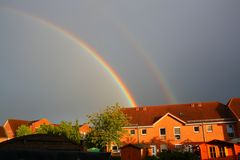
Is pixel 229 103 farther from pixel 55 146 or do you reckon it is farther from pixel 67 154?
pixel 67 154

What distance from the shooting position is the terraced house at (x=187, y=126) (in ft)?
173

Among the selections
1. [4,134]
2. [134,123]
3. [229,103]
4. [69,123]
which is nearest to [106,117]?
[69,123]

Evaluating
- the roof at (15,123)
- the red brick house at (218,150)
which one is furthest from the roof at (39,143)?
the roof at (15,123)

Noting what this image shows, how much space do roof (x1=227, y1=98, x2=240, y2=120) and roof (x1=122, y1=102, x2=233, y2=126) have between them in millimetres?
948

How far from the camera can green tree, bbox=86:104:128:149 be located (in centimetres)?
4888

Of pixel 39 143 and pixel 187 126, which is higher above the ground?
pixel 187 126

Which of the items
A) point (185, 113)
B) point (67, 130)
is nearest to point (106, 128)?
point (67, 130)

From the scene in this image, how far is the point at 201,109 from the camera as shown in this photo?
58.6m

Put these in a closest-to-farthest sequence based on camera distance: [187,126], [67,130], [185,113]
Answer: [67,130], [187,126], [185,113]

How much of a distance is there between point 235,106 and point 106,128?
23.4 metres

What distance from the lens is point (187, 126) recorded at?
54469 millimetres

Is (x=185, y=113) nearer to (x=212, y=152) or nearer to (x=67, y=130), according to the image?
(x=67, y=130)

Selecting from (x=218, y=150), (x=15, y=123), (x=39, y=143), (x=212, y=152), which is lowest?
(x=39, y=143)

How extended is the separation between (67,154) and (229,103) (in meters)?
50.8
